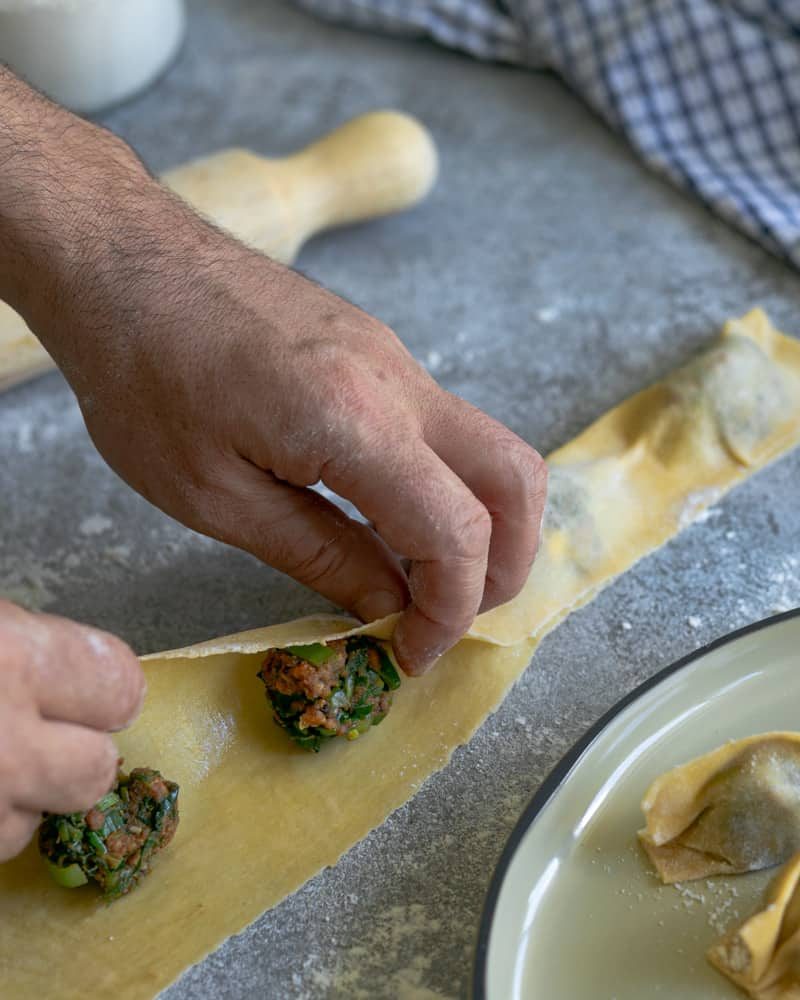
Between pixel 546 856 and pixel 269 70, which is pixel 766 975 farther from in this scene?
pixel 269 70

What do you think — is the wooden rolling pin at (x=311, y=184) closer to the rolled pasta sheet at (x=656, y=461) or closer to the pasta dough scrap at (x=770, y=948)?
the rolled pasta sheet at (x=656, y=461)

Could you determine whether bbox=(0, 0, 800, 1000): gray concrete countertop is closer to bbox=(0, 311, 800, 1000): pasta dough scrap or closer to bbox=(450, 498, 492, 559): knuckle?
bbox=(0, 311, 800, 1000): pasta dough scrap

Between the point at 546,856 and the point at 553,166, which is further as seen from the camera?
the point at 553,166

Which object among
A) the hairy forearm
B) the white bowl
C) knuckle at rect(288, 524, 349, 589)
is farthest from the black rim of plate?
the white bowl

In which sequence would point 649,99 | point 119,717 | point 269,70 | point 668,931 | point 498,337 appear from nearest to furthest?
point 119,717 → point 668,931 → point 498,337 → point 649,99 → point 269,70

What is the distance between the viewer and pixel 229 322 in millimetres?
1321

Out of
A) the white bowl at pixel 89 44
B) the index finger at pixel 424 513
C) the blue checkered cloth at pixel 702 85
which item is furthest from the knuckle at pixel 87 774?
the blue checkered cloth at pixel 702 85

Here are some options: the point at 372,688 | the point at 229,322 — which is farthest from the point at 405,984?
the point at 229,322

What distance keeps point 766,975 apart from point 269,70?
7.48ft

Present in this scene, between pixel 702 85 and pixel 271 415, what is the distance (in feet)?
5.04

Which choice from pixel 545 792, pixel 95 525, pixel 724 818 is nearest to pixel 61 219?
pixel 95 525

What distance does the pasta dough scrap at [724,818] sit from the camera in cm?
126

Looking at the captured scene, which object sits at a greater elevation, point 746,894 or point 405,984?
point 746,894

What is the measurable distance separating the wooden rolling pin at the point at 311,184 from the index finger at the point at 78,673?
3.16 feet
